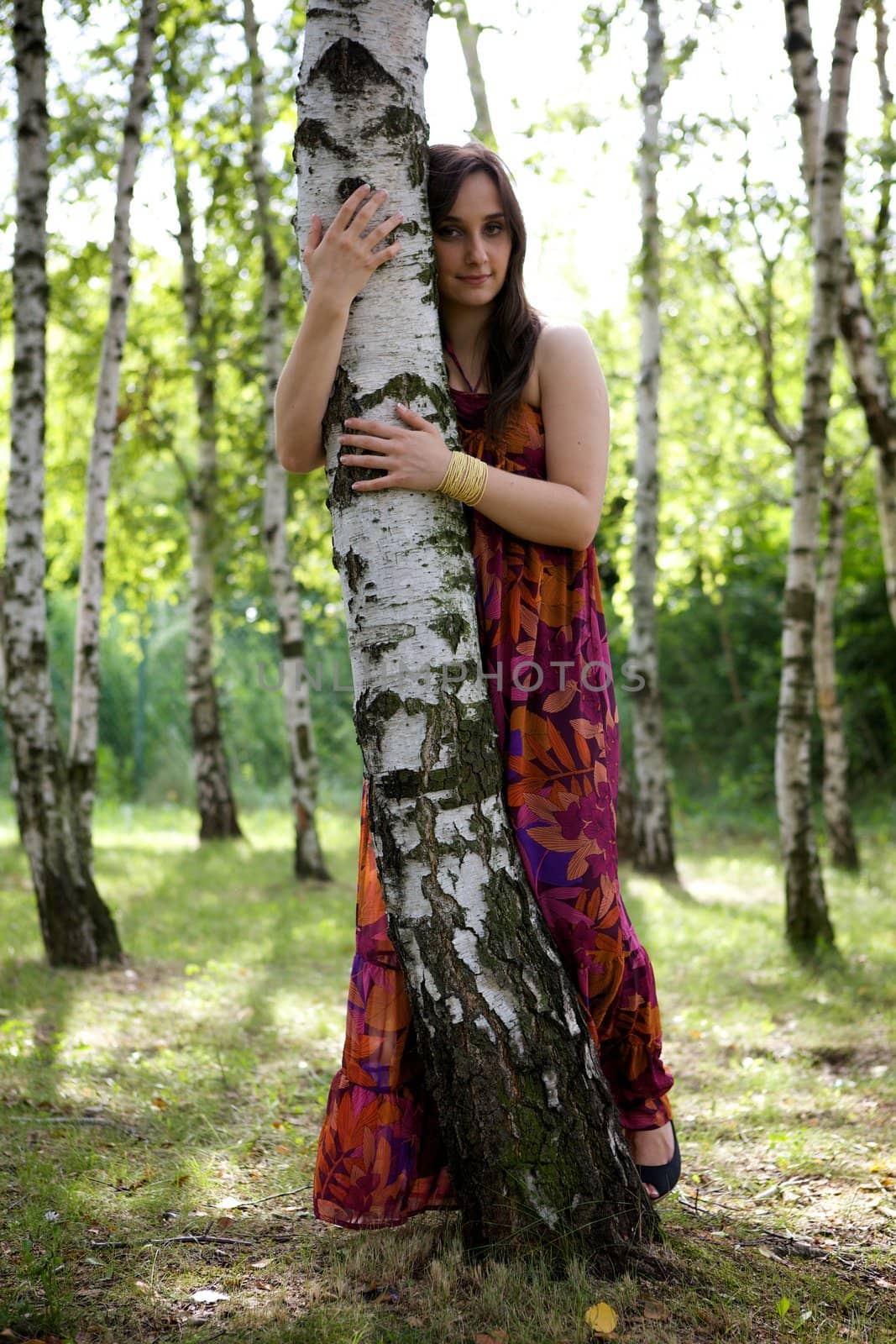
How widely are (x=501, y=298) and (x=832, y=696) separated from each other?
22.7 feet

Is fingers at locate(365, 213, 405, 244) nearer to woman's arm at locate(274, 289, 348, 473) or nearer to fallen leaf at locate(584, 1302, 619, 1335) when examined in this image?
woman's arm at locate(274, 289, 348, 473)

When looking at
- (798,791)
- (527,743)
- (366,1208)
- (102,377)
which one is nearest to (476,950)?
(527,743)

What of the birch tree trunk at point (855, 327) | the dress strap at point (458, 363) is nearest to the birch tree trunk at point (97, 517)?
the birch tree trunk at point (855, 327)

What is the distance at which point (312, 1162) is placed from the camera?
10.6 feet

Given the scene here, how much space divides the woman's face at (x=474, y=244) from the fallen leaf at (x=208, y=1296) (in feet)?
7.26

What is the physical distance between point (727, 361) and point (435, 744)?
9.72 metres

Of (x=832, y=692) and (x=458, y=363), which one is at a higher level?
(x=458, y=363)

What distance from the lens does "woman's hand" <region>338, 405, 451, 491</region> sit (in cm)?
234

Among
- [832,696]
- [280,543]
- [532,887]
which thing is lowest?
[532,887]

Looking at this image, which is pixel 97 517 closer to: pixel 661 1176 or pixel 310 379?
pixel 310 379

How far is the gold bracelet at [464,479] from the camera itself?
7.79 ft

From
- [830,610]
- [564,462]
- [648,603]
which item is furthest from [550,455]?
[830,610]

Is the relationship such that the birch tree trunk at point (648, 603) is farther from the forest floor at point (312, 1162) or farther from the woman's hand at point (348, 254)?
the woman's hand at point (348, 254)

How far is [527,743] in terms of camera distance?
254cm
